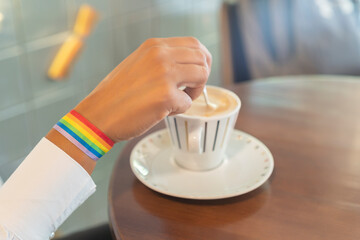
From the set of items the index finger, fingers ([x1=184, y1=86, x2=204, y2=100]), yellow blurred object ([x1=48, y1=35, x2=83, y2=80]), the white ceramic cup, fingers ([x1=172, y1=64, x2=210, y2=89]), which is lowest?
yellow blurred object ([x1=48, y1=35, x2=83, y2=80])

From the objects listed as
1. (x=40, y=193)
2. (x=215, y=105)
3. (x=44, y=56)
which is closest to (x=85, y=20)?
(x=44, y=56)

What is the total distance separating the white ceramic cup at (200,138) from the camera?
2.25 feet

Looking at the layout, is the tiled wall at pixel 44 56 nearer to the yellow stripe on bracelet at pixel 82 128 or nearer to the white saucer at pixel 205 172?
the white saucer at pixel 205 172

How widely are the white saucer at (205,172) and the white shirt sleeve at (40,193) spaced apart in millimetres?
146

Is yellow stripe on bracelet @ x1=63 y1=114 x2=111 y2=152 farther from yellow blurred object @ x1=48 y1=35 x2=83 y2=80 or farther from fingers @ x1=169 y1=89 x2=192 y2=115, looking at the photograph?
yellow blurred object @ x1=48 y1=35 x2=83 y2=80

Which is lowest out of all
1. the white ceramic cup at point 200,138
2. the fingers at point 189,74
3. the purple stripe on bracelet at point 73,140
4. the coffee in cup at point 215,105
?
the white ceramic cup at point 200,138

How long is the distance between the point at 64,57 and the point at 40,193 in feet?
3.22

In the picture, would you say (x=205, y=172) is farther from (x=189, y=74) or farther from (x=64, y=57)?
(x=64, y=57)

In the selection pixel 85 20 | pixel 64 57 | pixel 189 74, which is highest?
pixel 189 74

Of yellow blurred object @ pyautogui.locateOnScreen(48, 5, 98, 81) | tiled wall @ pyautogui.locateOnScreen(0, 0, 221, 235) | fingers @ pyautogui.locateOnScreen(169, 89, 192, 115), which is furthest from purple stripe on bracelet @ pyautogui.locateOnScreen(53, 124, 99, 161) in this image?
yellow blurred object @ pyautogui.locateOnScreen(48, 5, 98, 81)

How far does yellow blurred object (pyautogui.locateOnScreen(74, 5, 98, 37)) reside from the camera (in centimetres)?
148

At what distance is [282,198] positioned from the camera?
0.69 metres

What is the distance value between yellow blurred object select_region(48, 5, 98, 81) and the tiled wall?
0.02 metres

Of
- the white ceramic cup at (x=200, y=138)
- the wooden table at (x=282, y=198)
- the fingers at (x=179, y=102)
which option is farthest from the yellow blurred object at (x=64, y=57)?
the fingers at (x=179, y=102)
